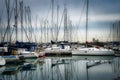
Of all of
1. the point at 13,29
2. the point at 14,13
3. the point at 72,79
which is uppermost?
the point at 14,13

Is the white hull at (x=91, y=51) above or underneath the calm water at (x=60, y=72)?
above

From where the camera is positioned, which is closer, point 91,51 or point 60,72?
point 60,72

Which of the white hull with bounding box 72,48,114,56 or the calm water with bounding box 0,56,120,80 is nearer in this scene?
the calm water with bounding box 0,56,120,80

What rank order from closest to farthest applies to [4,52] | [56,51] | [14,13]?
[4,52]
[14,13]
[56,51]

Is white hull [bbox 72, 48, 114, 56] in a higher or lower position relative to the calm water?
higher

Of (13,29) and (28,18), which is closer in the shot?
(13,29)

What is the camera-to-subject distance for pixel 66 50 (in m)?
51.4

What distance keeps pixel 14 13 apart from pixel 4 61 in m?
11.8

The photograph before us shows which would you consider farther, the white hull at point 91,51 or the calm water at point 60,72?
the white hull at point 91,51

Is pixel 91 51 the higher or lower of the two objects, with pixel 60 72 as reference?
higher

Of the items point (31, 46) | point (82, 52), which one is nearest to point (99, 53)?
point (82, 52)

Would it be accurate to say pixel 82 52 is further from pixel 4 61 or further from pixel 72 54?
pixel 4 61

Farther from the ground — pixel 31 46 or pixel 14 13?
pixel 14 13

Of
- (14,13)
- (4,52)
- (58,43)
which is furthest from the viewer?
(58,43)
